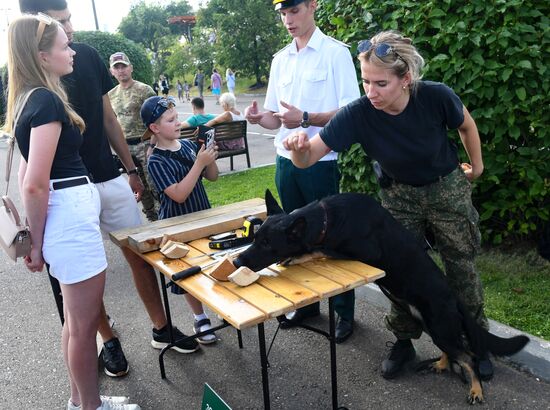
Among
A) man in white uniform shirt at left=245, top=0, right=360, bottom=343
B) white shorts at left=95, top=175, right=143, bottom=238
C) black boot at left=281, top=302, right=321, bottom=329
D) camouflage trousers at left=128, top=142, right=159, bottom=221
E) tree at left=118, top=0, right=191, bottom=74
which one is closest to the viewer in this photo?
man in white uniform shirt at left=245, top=0, right=360, bottom=343

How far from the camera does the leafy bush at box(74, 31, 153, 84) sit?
12.0 m

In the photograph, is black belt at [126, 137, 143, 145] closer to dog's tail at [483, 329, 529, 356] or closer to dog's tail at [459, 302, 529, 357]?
dog's tail at [459, 302, 529, 357]

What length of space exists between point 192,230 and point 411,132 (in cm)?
142

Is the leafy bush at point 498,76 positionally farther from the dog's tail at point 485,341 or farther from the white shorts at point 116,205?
the white shorts at point 116,205

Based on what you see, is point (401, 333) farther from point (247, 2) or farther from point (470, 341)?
point (247, 2)

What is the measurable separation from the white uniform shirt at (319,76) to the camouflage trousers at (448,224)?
2.32ft

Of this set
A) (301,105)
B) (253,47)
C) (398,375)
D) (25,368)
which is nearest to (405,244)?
(398,375)

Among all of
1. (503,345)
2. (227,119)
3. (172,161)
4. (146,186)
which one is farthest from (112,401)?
(227,119)

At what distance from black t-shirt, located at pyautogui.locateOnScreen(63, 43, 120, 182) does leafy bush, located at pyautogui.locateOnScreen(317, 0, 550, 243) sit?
2190 millimetres

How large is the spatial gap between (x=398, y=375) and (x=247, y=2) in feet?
110

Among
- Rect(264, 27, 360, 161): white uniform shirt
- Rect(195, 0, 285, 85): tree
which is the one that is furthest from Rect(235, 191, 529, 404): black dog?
Rect(195, 0, 285, 85): tree

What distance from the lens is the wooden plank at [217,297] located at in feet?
6.68

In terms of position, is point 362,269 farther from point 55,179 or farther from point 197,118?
point 197,118

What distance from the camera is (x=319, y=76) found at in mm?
3281
